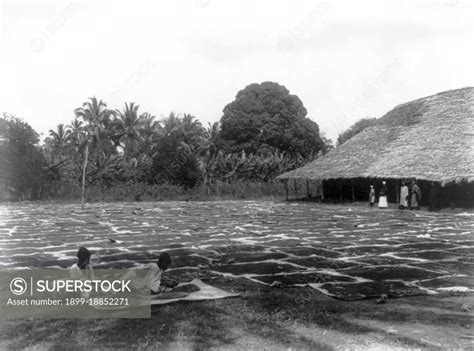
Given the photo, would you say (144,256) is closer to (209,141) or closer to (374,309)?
(374,309)

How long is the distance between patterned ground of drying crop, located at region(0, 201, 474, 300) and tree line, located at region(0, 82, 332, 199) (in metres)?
12.7

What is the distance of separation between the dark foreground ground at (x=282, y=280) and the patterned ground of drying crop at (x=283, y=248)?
30mm

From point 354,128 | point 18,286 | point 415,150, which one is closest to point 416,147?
point 415,150

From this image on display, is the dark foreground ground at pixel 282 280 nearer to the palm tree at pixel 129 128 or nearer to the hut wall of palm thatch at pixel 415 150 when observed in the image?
the hut wall of palm thatch at pixel 415 150

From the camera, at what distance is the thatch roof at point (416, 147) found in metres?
21.0

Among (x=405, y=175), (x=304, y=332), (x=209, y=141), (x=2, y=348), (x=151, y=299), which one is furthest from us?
(x=209, y=141)

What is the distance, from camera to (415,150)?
2359 centimetres

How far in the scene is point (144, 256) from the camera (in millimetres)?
9914

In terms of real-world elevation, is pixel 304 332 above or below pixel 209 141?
below

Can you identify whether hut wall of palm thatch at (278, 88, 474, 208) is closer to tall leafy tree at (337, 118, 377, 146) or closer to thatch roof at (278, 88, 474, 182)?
thatch roof at (278, 88, 474, 182)

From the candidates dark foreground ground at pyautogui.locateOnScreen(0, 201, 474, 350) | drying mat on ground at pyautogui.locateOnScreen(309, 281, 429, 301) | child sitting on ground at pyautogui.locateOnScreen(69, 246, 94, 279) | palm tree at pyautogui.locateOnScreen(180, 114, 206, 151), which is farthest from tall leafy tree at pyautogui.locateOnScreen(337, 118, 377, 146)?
child sitting on ground at pyautogui.locateOnScreen(69, 246, 94, 279)

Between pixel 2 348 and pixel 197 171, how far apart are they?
28.2m

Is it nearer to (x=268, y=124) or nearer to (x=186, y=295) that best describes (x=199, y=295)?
(x=186, y=295)

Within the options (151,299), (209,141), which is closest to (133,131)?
(209,141)
